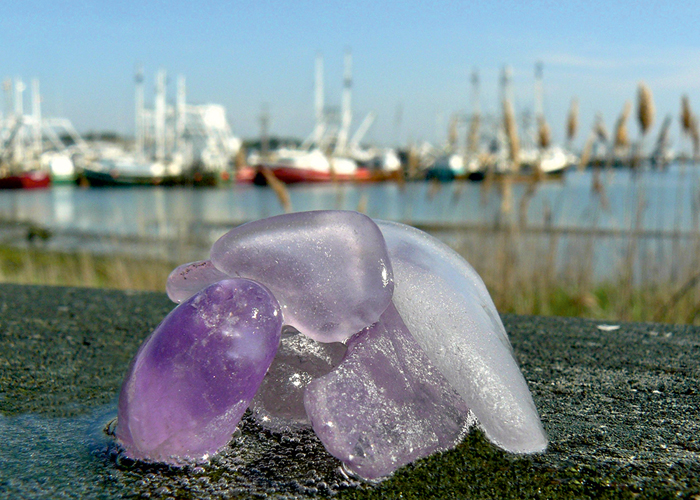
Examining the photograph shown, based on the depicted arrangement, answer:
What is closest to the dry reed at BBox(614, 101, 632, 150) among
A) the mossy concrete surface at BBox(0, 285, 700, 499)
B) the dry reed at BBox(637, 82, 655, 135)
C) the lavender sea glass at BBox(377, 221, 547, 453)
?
the dry reed at BBox(637, 82, 655, 135)

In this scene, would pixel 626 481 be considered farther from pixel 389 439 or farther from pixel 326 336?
pixel 326 336

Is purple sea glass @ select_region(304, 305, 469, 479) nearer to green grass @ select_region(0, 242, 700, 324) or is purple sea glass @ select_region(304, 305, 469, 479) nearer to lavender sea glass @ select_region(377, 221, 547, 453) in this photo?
lavender sea glass @ select_region(377, 221, 547, 453)

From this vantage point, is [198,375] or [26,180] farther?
[26,180]

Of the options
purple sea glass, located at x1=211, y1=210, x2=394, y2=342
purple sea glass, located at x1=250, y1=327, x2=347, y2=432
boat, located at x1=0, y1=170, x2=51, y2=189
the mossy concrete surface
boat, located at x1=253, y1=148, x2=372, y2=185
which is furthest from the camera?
boat, located at x1=253, y1=148, x2=372, y2=185

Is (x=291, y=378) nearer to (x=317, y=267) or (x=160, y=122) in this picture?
(x=317, y=267)

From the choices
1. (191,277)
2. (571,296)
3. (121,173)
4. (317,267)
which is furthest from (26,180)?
(317,267)

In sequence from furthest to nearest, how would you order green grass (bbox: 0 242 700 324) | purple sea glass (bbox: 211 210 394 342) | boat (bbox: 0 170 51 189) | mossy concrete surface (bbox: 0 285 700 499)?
boat (bbox: 0 170 51 189), green grass (bbox: 0 242 700 324), purple sea glass (bbox: 211 210 394 342), mossy concrete surface (bbox: 0 285 700 499)
